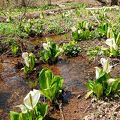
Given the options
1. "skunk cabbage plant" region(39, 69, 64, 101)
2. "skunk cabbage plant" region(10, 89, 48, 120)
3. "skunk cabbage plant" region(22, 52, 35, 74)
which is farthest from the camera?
"skunk cabbage plant" region(22, 52, 35, 74)

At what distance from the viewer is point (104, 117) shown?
4.20 metres

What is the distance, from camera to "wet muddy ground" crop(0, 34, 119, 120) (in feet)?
15.6

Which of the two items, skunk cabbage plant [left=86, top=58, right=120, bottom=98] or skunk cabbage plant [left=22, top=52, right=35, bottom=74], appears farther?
skunk cabbage plant [left=22, top=52, right=35, bottom=74]

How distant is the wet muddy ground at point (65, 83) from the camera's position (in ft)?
15.6

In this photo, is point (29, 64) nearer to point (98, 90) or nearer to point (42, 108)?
point (98, 90)

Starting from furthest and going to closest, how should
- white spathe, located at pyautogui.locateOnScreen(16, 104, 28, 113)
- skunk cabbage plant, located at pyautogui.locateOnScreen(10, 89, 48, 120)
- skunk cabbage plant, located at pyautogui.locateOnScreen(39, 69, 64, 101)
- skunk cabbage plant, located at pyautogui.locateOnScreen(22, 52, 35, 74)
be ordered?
skunk cabbage plant, located at pyautogui.locateOnScreen(22, 52, 35, 74) < skunk cabbage plant, located at pyautogui.locateOnScreen(39, 69, 64, 101) < white spathe, located at pyautogui.locateOnScreen(16, 104, 28, 113) < skunk cabbage plant, located at pyautogui.locateOnScreen(10, 89, 48, 120)

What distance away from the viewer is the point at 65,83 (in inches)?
238

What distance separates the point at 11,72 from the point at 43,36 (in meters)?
4.52

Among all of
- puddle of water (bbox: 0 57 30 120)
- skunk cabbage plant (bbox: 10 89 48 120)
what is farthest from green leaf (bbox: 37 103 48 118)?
puddle of water (bbox: 0 57 30 120)

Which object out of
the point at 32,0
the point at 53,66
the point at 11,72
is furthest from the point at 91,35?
the point at 32,0

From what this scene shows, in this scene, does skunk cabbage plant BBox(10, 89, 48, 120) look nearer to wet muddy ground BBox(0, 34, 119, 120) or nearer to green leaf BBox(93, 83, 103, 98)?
wet muddy ground BBox(0, 34, 119, 120)

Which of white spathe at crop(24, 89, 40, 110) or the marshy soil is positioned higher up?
white spathe at crop(24, 89, 40, 110)

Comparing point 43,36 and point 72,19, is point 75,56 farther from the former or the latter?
point 72,19

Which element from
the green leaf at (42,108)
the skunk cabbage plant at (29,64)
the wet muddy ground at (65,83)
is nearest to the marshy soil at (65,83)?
the wet muddy ground at (65,83)
